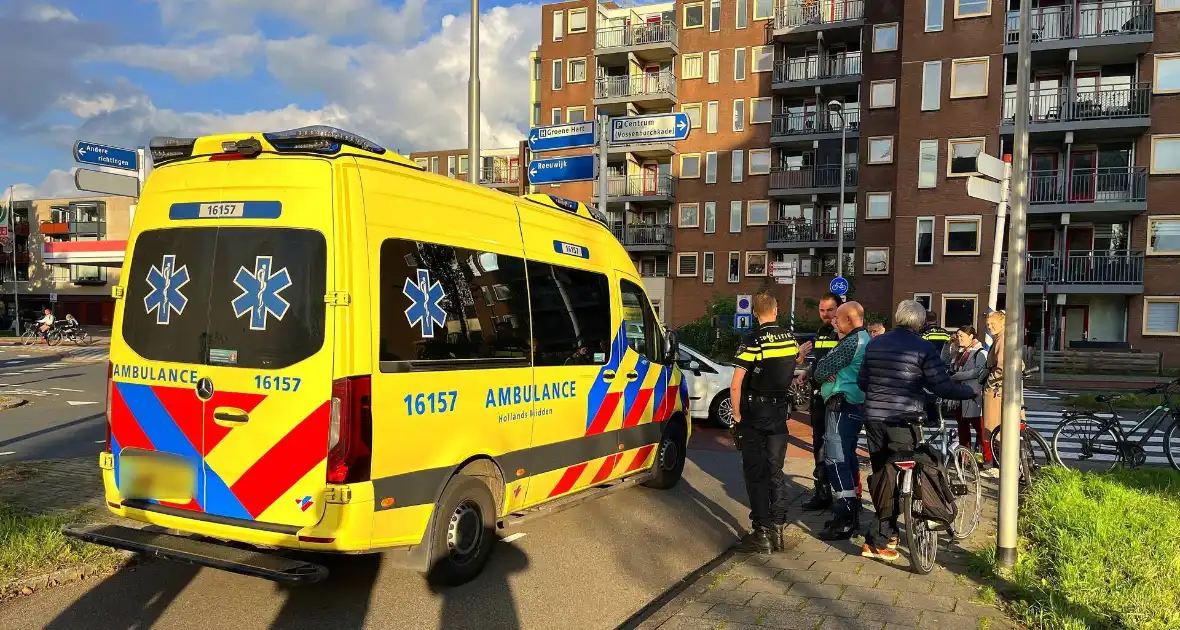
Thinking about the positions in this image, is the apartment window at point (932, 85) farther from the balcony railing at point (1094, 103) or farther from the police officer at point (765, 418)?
the police officer at point (765, 418)

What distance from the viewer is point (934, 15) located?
106 ft

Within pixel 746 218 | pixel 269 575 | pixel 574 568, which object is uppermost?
pixel 746 218

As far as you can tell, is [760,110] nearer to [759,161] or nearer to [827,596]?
[759,161]

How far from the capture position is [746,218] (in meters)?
41.9

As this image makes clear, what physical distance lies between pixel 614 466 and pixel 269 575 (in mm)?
3164

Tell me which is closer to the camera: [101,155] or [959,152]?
[101,155]

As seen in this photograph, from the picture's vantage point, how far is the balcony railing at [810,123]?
38406 millimetres

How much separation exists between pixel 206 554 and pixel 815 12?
40.9 m

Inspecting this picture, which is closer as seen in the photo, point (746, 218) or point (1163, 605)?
point (1163, 605)

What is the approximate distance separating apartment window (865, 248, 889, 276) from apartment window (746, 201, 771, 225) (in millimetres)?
5731

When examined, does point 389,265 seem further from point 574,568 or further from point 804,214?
point 804,214

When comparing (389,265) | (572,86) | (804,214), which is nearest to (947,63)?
(804,214)

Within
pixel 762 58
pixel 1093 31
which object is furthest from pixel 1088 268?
pixel 762 58

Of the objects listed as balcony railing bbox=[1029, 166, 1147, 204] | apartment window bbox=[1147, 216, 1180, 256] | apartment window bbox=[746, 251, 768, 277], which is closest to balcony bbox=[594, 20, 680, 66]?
apartment window bbox=[746, 251, 768, 277]
